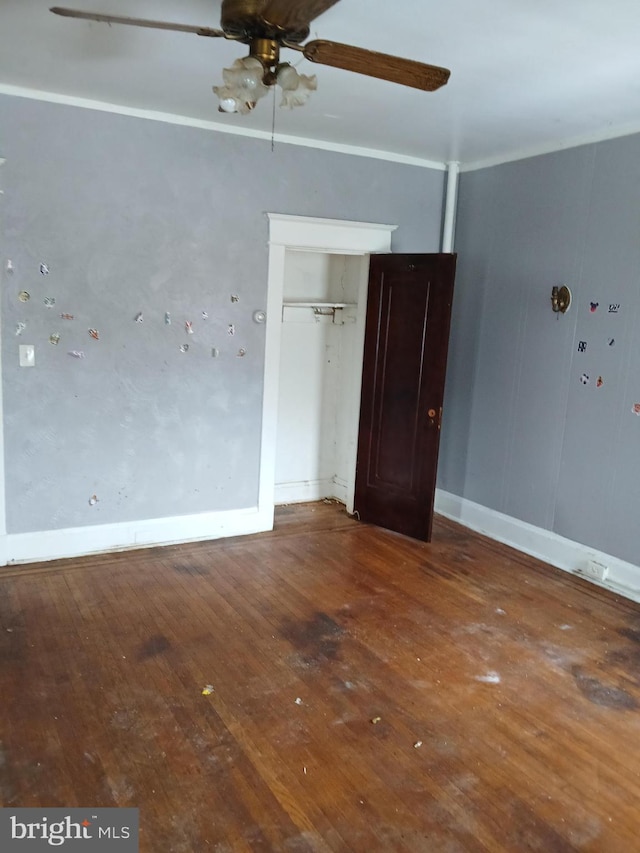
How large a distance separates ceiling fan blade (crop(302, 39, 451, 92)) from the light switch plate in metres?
2.33

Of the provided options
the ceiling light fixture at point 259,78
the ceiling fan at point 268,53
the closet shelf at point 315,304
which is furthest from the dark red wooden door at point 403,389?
the ceiling light fixture at point 259,78

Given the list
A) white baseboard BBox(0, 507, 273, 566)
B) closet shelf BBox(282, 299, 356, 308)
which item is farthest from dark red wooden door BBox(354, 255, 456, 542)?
white baseboard BBox(0, 507, 273, 566)

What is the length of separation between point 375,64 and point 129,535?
3.04 meters

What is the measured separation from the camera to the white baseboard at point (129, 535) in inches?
152

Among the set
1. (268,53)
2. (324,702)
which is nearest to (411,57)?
(268,53)

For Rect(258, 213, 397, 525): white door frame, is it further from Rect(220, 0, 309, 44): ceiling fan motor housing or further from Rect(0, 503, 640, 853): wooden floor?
Rect(220, 0, 309, 44): ceiling fan motor housing

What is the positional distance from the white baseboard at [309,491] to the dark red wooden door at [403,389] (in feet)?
1.48

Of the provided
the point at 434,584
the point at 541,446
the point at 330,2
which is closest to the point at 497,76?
the point at 330,2

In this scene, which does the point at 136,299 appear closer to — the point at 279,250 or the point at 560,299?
the point at 279,250

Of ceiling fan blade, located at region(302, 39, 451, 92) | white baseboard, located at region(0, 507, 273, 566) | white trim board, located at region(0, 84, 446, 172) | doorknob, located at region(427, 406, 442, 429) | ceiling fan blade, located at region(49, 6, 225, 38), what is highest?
white trim board, located at region(0, 84, 446, 172)

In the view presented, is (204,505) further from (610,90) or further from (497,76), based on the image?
(610,90)

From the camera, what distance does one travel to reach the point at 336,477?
5477mm

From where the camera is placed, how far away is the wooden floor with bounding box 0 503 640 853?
2.12 m

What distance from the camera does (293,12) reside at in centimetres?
194
